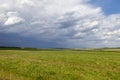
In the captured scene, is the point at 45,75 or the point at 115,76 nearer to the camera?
the point at 45,75

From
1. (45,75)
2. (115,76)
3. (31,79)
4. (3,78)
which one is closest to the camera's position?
(3,78)

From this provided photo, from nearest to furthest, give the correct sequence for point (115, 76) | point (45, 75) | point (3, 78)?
point (3, 78) → point (45, 75) → point (115, 76)

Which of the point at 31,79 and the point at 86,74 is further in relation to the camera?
the point at 86,74

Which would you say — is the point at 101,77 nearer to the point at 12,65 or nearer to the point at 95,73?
the point at 95,73

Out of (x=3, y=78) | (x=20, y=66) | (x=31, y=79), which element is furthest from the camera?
(x=20, y=66)

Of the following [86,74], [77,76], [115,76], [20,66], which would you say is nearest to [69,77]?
[77,76]

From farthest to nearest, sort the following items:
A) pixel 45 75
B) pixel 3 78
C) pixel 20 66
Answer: pixel 20 66
pixel 45 75
pixel 3 78

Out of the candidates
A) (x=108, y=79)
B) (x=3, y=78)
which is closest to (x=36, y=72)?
(x=3, y=78)

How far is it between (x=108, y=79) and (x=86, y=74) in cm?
298

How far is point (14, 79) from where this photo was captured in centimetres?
2644

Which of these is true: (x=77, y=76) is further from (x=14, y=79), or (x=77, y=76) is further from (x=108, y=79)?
(x=14, y=79)

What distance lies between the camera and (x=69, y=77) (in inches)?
1181

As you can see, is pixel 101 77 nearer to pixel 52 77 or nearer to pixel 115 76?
pixel 115 76

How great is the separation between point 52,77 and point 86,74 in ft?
16.4
